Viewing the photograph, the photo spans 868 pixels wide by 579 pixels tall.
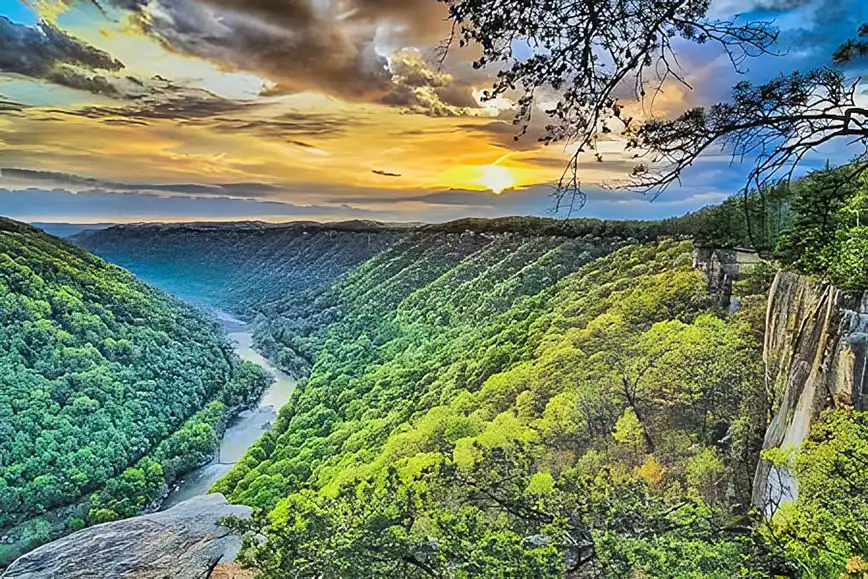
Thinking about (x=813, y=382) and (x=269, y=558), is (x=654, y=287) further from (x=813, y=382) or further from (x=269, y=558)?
(x=269, y=558)

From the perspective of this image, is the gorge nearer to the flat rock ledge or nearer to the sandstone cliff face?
the sandstone cliff face

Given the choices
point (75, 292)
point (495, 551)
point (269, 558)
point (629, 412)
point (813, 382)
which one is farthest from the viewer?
point (75, 292)

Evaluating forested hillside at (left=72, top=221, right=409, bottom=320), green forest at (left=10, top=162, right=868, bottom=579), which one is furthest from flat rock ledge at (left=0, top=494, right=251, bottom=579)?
forested hillside at (left=72, top=221, right=409, bottom=320)

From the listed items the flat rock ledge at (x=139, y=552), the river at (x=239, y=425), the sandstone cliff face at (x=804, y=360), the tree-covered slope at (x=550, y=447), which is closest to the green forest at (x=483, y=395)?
the tree-covered slope at (x=550, y=447)

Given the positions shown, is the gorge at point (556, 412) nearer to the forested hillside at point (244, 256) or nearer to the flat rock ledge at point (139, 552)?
the flat rock ledge at point (139, 552)

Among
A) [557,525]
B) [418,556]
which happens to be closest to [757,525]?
[557,525]
